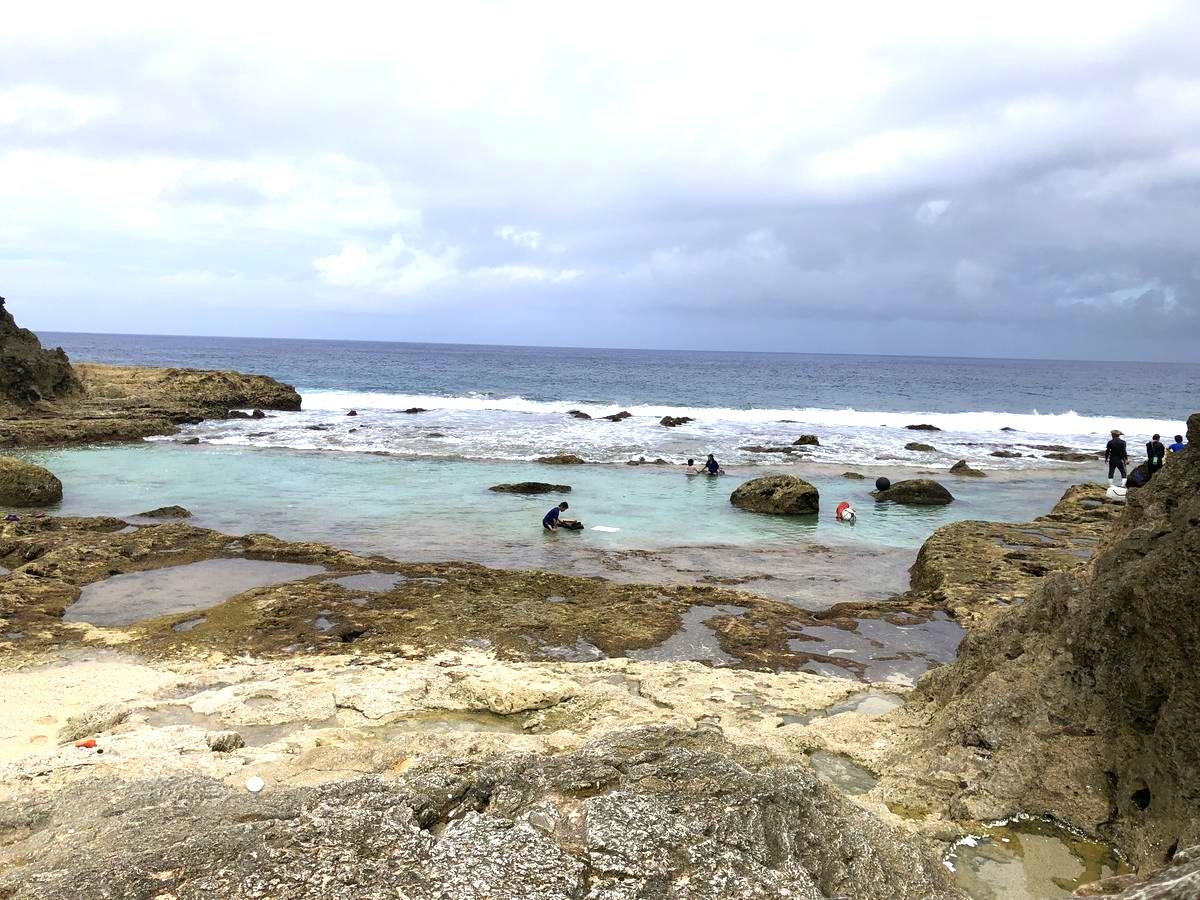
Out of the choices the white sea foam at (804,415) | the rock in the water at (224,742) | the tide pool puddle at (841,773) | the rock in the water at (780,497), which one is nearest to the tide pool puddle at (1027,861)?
the tide pool puddle at (841,773)

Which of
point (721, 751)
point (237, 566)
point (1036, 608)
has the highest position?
point (1036, 608)

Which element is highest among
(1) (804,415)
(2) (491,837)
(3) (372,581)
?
(1) (804,415)

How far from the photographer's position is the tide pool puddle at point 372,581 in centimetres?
1083

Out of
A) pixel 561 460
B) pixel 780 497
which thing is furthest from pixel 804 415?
pixel 780 497

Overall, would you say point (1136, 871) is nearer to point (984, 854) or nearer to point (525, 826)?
point (984, 854)

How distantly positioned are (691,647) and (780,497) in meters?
10.6

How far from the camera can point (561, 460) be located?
26875 mm

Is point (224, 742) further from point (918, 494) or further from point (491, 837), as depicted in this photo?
point (918, 494)

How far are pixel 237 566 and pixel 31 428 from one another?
21953mm

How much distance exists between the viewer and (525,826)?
3.67 meters

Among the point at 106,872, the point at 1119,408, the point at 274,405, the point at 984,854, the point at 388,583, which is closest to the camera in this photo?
the point at 106,872

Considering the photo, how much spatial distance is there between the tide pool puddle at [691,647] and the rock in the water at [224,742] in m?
4.28

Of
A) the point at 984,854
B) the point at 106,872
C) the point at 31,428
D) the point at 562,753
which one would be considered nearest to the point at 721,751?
the point at 562,753

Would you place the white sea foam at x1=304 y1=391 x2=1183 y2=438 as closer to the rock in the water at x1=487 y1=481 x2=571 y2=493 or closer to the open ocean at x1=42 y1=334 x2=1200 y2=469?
the open ocean at x1=42 y1=334 x2=1200 y2=469
